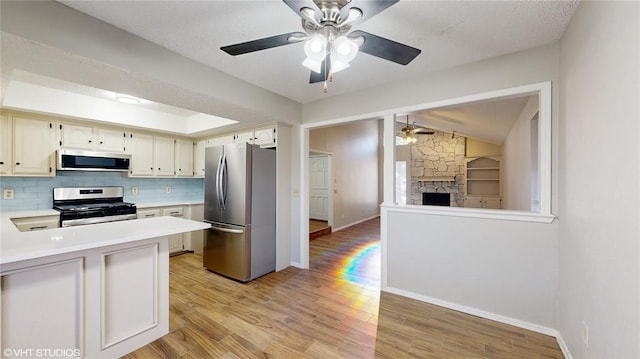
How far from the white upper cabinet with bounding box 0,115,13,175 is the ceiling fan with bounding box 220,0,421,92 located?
354 centimetres

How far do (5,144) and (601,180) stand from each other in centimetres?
556

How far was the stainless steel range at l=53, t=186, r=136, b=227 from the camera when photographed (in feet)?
10.4

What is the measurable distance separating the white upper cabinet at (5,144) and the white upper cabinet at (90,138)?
0.44 metres

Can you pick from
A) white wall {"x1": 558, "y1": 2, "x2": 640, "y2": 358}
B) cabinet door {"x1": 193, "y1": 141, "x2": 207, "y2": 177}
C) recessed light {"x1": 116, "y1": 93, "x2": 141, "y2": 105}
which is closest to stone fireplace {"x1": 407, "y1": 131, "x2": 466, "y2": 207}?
white wall {"x1": 558, "y1": 2, "x2": 640, "y2": 358}

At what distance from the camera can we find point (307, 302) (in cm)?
269

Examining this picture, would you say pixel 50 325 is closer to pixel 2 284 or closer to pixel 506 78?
pixel 2 284

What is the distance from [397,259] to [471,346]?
103 cm

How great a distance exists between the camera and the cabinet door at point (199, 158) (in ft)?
15.8

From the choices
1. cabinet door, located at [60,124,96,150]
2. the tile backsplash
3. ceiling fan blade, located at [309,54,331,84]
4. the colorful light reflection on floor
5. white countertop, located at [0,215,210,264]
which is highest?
ceiling fan blade, located at [309,54,331,84]

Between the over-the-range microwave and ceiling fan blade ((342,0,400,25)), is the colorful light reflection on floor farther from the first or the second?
the over-the-range microwave

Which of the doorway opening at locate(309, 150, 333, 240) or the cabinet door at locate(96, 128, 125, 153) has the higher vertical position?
the cabinet door at locate(96, 128, 125, 153)

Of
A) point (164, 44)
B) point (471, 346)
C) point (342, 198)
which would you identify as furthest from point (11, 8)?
point (342, 198)

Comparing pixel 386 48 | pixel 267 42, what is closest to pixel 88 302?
pixel 267 42

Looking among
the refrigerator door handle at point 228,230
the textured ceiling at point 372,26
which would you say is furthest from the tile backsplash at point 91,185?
the textured ceiling at point 372,26
